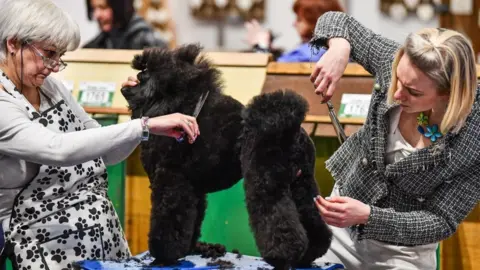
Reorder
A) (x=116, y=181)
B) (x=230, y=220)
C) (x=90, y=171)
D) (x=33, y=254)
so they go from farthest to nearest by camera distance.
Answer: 1. (x=116, y=181)
2. (x=230, y=220)
3. (x=90, y=171)
4. (x=33, y=254)

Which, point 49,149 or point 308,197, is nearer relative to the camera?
point 49,149

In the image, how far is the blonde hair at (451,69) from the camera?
184 cm

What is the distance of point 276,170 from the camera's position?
191cm

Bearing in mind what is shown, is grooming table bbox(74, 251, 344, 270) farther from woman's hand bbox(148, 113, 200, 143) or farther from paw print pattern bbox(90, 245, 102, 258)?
woman's hand bbox(148, 113, 200, 143)

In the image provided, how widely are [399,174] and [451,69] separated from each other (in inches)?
11.3

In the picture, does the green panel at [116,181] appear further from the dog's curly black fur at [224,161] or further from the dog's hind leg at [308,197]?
the dog's hind leg at [308,197]

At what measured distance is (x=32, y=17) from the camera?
196 centimetres

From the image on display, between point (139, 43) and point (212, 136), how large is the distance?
103 inches

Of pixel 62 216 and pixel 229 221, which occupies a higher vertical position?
pixel 62 216

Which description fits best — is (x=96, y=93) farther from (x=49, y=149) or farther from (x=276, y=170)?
(x=276, y=170)

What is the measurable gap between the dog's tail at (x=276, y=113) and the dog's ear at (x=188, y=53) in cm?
25

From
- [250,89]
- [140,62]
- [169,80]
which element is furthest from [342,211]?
[250,89]

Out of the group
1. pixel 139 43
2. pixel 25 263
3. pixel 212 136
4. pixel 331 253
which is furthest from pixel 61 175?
pixel 139 43

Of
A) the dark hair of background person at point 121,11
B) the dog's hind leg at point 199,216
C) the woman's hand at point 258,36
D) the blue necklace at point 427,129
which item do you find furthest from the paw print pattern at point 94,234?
the dark hair of background person at point 121,11
